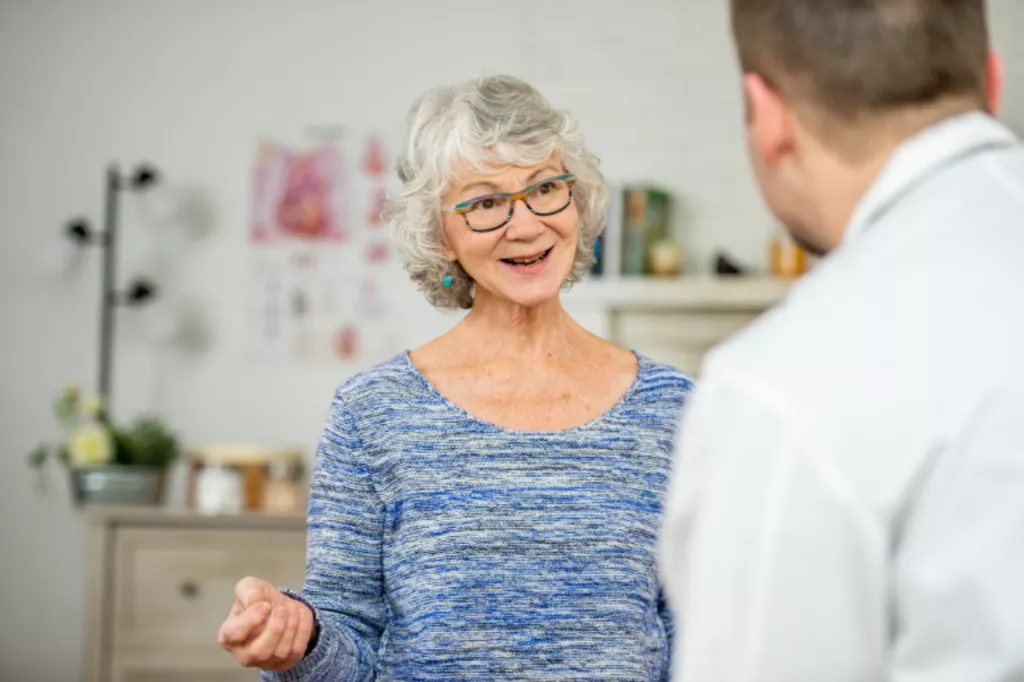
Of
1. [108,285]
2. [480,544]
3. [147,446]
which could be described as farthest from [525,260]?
[108,285]

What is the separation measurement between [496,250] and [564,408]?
22cm

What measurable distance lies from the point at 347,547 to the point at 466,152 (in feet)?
1.66

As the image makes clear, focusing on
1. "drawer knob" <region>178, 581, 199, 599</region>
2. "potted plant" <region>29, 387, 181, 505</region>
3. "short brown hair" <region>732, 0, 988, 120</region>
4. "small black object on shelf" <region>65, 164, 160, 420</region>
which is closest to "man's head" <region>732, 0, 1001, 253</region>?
"short brown hair" <region>732, 0, 988, 120</region>

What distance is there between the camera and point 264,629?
1293 mm

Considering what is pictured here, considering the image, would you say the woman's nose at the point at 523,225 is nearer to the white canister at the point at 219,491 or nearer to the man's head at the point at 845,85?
the man's head at the point at 845,85

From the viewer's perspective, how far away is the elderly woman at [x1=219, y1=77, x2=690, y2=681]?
1455 millimetres

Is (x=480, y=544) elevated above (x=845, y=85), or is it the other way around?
(x=845, y=85)

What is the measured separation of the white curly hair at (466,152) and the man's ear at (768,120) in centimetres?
82

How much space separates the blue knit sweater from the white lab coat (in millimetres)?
819

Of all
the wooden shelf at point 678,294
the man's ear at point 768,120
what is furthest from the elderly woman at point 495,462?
the wooden shelf at point 678,294

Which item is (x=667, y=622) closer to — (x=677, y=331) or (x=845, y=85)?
(x=845, y=85)

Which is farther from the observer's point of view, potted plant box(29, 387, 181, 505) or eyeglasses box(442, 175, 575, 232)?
potted plant box(29, 387, 181, 505)

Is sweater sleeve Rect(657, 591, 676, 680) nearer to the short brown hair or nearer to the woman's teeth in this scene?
the woman's teeth

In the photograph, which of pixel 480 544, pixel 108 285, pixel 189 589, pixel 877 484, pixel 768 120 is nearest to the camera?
pixel 877 484
